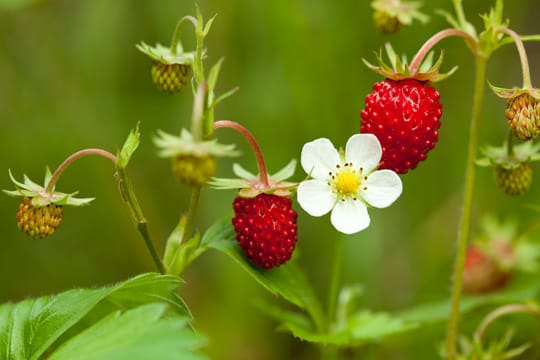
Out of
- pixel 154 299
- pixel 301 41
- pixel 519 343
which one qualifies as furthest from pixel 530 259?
pixel 154 299

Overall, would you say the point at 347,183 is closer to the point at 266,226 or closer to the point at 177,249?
the point at 266,226

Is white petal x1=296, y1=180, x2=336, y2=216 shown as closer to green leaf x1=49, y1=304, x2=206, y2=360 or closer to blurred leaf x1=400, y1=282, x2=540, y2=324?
green leaf x1=49, y1=304, x2=206, y2=360

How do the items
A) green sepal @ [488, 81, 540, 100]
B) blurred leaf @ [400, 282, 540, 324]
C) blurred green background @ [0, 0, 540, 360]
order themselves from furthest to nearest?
blurred green background @ [0, 0, 540, 360] → blurred leaf @ [400, 282, 540, 324] → green sepal @ [488, 81, 540, 100]

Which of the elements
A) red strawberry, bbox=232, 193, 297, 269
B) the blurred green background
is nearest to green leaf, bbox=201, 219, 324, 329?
red strawberry, bbox=232, 193, 297, 269

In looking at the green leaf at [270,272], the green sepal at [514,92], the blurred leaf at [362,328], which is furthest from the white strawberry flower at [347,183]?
the blurred leaf at [362,328]

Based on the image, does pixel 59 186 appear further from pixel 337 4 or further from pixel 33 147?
pixel 337 4

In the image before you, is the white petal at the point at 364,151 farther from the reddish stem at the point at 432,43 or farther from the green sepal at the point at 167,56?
the green sepal at the point at 167,56
